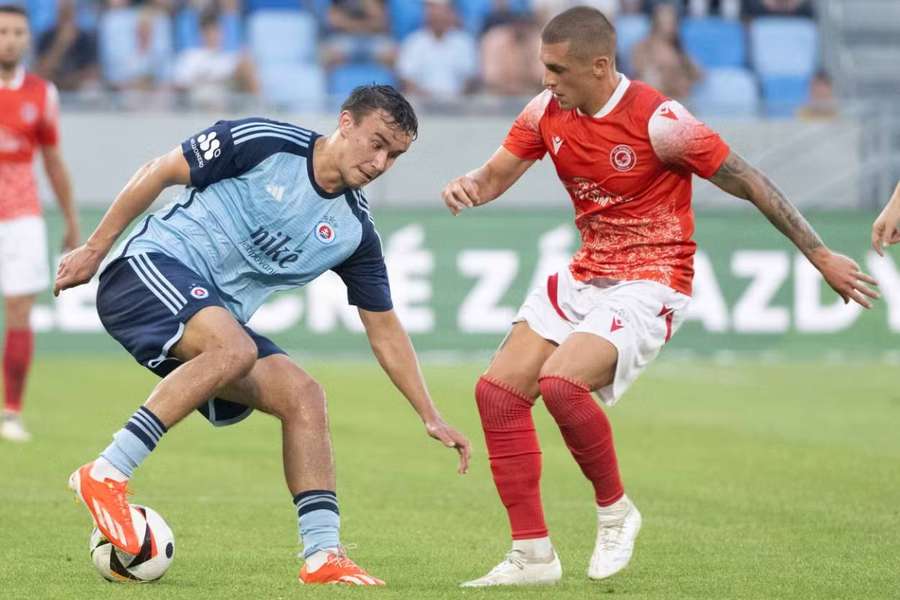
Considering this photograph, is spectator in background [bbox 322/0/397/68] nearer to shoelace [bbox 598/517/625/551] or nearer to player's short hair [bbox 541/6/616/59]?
player's short hair [bbox 541/6/616/59]

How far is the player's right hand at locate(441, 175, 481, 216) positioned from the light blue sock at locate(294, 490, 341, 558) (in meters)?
1.20

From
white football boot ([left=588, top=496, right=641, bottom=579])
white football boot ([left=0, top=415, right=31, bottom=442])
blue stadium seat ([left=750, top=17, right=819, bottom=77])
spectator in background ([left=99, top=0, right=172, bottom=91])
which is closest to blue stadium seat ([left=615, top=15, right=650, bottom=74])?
blue stadium seat ([left=750, top=17, right=819, bottom=77])

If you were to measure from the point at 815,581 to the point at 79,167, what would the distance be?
1274 cm

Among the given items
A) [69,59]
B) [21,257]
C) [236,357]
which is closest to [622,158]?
[236,357]

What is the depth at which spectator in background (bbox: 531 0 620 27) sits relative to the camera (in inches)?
794

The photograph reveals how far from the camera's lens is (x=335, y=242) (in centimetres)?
675

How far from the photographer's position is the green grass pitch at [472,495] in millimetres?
6617

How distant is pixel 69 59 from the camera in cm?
1898

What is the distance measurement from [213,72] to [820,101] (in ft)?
22.0

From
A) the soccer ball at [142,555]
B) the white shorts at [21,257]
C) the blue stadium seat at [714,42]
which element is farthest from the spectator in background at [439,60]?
the soccer ball at [142,555]

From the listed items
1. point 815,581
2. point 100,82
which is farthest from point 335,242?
point 100,82

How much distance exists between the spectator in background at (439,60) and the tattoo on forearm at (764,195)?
1310 centimetres

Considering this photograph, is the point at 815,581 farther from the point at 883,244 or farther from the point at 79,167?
the point at 79,167

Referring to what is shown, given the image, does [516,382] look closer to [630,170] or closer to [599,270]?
[599,270]
